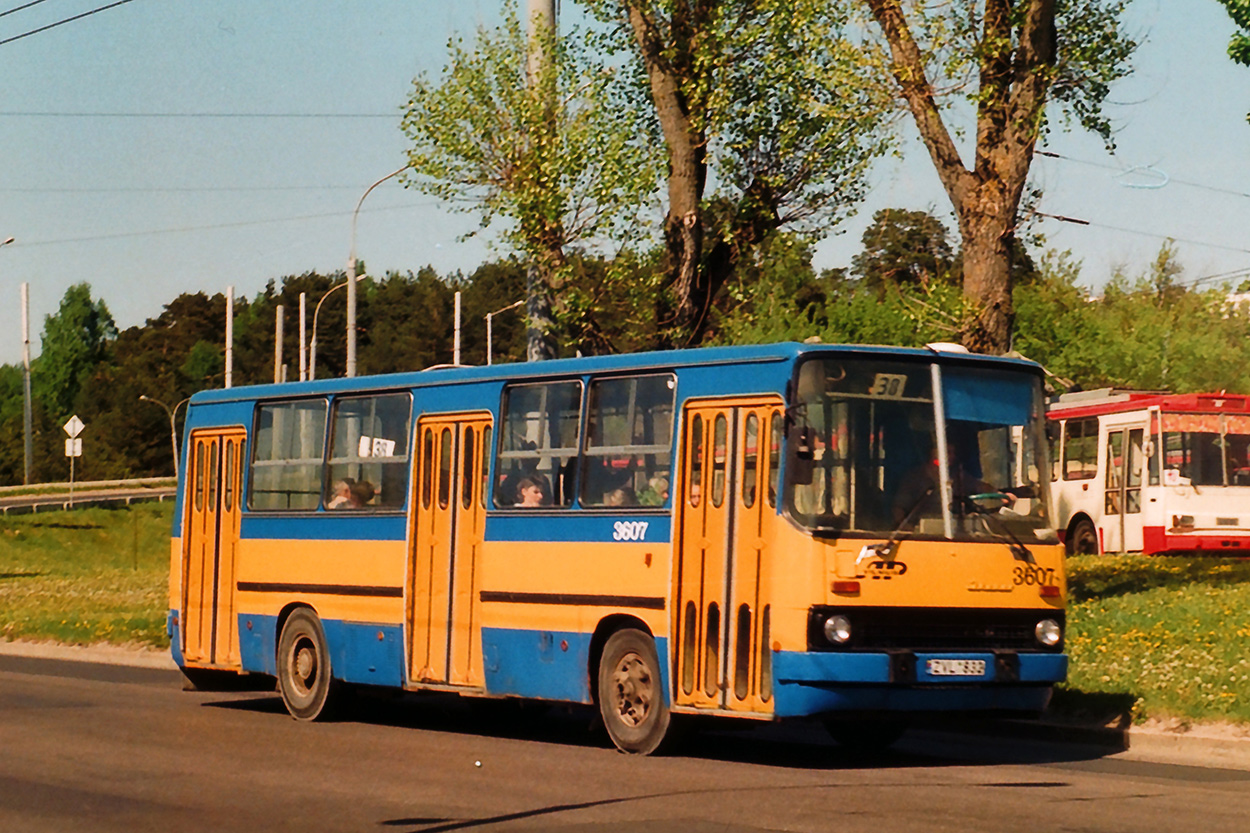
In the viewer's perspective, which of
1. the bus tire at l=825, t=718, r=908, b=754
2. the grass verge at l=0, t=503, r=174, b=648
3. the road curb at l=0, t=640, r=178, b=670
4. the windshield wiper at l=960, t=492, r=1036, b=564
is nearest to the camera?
the windshield wiper at l=960, t=492, r=1036, b=564

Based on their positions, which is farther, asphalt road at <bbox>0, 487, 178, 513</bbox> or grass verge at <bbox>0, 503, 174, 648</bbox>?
asphalt road at <bbox>0, 487, 178, 513</bbox>

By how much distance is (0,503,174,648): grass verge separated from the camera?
98.1 feet

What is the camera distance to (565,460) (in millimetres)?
15242

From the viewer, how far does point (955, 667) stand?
13.2 meters

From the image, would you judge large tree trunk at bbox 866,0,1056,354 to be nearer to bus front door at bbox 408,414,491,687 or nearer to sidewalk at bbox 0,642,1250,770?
sidewalk at bbox 0,642,1250,770

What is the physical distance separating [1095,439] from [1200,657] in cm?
2058

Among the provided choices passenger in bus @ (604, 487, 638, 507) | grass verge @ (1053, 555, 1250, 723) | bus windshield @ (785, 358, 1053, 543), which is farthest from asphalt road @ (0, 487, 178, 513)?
bus windshield @ (785, 358, 1053, 543)

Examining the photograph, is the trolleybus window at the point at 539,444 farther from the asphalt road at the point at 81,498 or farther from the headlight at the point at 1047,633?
the asphalt road at the point at 81,498

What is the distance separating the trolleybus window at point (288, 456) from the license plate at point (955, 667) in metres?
7.01

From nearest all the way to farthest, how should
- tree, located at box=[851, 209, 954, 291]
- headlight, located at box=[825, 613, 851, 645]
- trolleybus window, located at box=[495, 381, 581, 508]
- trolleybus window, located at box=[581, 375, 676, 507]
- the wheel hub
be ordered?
headlight, located at box=[825, 613, 851, 645]
the wheel hub
trolleybus window, located at box=[581, 375, 676, 507]
trolleybus window, located at box=[495, 381, 581, 508]
tree, located at box=[851, 209, 954, 291]

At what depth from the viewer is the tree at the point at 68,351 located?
160 meters

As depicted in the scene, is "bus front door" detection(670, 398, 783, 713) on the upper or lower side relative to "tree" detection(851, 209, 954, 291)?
lower

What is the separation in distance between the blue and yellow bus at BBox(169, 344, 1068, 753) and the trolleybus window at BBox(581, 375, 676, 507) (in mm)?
19

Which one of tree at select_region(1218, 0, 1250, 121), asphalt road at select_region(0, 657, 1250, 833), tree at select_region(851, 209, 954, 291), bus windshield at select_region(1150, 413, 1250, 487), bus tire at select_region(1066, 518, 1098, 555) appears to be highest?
tree at select_region(851, 209, 954, 291)
